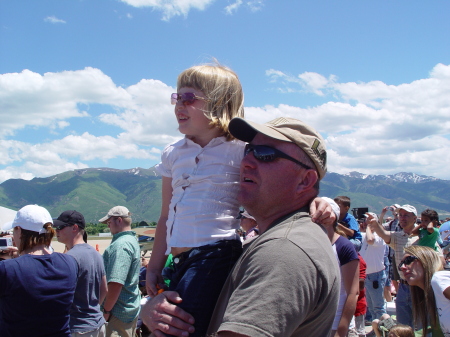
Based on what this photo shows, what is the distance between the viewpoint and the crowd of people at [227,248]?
1.49 m

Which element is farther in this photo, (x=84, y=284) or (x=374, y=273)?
(x=374, y=273)

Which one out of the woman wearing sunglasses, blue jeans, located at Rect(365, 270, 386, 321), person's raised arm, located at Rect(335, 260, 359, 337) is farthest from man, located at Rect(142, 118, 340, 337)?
blue jeans, located at Rect(365, 270, 386, 321)

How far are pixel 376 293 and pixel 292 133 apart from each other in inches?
293

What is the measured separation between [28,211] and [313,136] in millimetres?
3094

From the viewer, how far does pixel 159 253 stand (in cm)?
244

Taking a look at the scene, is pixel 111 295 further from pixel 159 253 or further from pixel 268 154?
pixel 268 154

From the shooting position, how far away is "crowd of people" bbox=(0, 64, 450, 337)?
1.49m

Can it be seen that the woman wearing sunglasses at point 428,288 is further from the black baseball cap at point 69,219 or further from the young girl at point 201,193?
the black baseball cap at point 69,219

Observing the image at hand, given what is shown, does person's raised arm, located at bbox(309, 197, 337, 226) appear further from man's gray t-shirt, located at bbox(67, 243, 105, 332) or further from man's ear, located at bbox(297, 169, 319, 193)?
man's gray t-shirt, located at bbox(67, 243, 105, 332)

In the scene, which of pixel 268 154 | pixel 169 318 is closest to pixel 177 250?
pixel 169 318

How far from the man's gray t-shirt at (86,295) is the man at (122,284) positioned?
537 millimetres

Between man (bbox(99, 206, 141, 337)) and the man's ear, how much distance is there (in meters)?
4.01

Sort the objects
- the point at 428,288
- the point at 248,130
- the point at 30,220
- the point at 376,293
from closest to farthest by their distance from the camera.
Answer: the point at 248,130, the point at 30,220, the point at 428,288, the point at 376,293

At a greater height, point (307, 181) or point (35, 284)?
point (307, 181)
